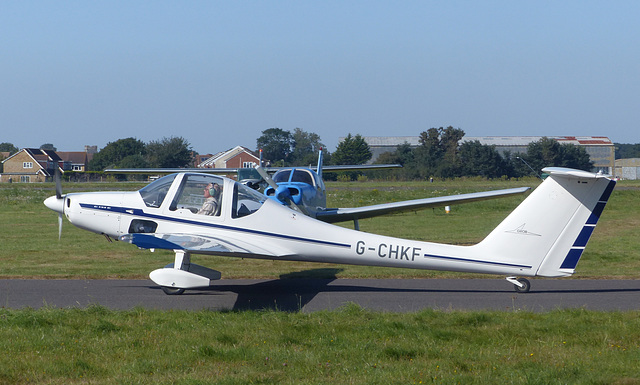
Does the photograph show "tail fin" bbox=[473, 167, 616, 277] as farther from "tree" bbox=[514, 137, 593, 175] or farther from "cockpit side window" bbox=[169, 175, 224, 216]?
"tree" bbox=[514, 137, 593, 175]

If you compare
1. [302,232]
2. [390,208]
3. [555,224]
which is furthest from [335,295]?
[390,208]

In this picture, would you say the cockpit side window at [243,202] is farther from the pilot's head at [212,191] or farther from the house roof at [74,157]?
the house roof at [74,157]

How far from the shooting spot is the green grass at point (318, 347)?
5656 millimetres

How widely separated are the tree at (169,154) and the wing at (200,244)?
76.4 metres

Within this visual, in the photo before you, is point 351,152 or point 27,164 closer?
point 351,152

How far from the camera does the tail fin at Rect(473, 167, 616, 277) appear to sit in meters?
8.64

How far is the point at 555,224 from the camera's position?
8.84m

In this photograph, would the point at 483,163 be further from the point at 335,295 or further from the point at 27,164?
the point at 27,164

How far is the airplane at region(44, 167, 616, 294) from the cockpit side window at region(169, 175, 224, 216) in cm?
2

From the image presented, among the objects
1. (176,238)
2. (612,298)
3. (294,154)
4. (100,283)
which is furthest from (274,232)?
(294,154)

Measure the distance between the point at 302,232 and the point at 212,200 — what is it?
61.1 inches

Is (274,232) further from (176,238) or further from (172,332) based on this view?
(172,332)

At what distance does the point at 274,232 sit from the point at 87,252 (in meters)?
8.11

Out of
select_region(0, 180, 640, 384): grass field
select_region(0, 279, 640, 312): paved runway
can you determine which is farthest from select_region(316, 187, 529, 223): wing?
select_region(0, 180, 640, 384): grass field
